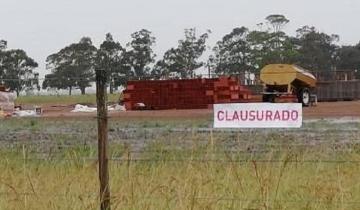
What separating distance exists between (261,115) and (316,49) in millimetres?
94069

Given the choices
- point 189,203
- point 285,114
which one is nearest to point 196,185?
point 189,203

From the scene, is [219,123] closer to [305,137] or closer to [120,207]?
[120,207]

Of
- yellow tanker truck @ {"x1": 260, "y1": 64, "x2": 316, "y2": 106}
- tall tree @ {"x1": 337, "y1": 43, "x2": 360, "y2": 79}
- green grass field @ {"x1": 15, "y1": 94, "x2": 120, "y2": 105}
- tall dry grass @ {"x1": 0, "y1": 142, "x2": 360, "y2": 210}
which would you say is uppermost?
tall tree @ {"x1": 337, "y1": 43, "x2": 360, "y2": 79}

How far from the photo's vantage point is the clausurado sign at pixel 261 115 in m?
6.00

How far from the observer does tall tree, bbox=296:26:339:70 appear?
310 ft

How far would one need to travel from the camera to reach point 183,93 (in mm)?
38094

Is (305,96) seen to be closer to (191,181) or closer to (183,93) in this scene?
(183,93)

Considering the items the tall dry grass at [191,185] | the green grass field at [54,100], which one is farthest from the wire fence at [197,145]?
the green grass field at [54,100]

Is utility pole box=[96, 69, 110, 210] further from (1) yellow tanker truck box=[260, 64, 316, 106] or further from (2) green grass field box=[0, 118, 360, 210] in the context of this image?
(1) yellow tanker truck box=[260, 64, 316, 106]

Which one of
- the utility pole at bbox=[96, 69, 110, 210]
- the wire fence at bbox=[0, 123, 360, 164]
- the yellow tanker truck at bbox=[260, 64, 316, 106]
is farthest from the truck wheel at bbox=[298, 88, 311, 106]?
the utility pole at bbox=[96, 69, 110, 210]

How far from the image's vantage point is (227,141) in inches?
477

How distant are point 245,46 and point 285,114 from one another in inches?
3600

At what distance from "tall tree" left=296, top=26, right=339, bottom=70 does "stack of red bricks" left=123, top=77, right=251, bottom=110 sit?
55.6 meters

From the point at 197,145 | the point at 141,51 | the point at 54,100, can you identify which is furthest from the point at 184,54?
the point at 197,145
